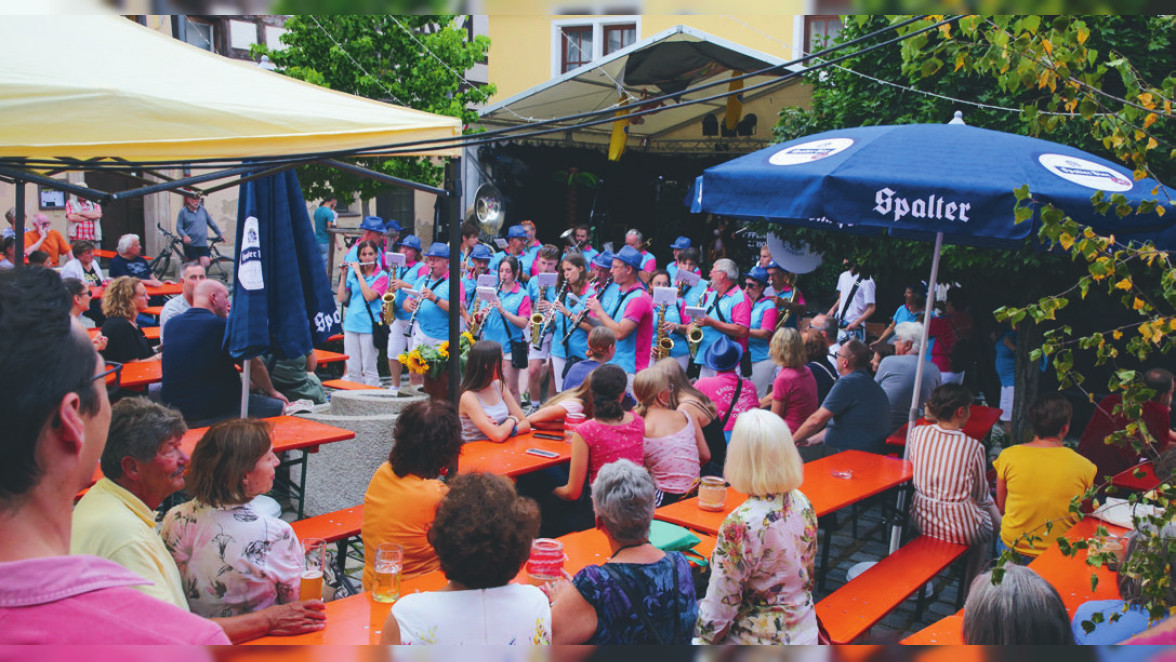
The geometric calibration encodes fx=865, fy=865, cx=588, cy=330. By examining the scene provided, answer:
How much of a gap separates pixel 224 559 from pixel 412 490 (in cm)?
87

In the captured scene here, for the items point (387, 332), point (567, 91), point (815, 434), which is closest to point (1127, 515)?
point (815, 434)

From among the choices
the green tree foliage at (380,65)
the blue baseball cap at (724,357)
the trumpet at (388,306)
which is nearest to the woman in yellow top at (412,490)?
the blue baseball cap at (724,357)

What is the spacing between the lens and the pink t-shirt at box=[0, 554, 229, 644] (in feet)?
3.34

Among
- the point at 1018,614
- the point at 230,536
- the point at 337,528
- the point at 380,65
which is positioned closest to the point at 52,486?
the point at 230,536

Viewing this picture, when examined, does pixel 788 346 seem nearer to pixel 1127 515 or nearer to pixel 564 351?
pixel 1127 515

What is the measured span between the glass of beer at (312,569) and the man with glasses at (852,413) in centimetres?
376

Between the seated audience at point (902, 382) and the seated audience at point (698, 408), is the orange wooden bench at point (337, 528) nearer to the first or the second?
the seated audience at point (698, 408)

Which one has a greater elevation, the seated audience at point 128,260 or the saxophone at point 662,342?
the seated audience at point 128,260

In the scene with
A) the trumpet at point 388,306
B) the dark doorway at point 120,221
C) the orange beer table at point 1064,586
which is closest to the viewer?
the orange beer table at point 1064,586

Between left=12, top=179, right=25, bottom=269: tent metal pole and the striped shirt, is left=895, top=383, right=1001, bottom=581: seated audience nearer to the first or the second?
the striped shirt

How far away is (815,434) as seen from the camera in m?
6.36

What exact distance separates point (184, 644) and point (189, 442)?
14.4ft

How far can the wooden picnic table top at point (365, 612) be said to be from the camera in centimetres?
297

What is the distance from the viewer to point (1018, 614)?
2600 mm
